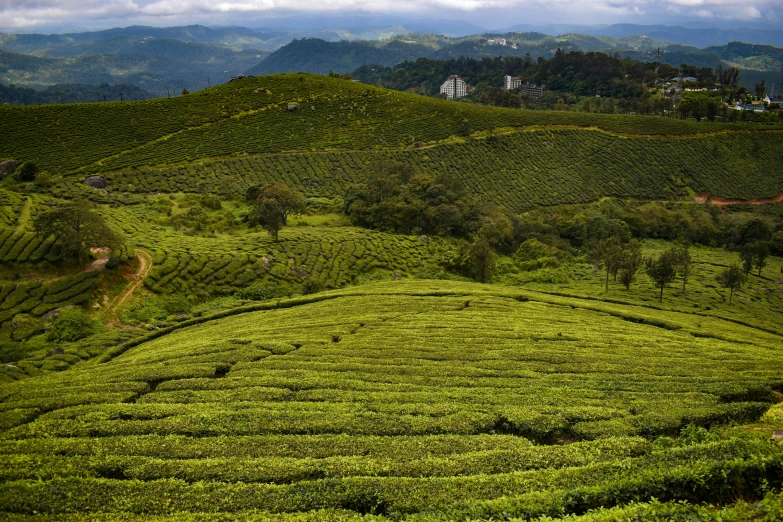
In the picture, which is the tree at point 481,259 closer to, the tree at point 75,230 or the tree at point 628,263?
the tree at point 628,263

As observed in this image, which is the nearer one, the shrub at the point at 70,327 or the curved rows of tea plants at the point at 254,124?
the shrub at the point at 70,327

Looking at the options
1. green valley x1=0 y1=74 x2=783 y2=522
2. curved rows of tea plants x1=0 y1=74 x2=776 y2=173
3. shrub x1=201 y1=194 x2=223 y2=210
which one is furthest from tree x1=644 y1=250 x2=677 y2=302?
curved rows of tea plants x1=0 y1=74 x2=776 y2=173

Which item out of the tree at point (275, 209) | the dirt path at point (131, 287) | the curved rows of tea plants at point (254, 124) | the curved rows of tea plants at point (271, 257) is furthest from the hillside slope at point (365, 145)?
the dirt path at point (131, 287)

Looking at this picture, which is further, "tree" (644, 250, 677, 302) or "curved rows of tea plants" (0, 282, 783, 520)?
"tree" (644, 250, 677, 302)

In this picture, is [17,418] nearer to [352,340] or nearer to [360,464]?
[360,464]

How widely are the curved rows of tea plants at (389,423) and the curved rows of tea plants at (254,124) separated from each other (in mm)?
63849

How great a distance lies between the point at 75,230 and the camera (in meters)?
36.8

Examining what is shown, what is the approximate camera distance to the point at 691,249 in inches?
2972

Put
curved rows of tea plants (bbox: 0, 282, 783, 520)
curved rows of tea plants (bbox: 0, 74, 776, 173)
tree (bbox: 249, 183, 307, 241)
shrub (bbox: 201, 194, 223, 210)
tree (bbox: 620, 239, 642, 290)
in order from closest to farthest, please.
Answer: curved rows of tea plants (bbox: 0, 282, 783, 520) < tree (bbox: 249, 183, 307, 241) < tree (bbox: 620, 239, 642, 290) < shrub (bbox: 201, 194, 223, 210) < curved rows of tea plants (bbox: 0, 74, 776, 173)

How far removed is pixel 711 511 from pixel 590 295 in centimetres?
3752

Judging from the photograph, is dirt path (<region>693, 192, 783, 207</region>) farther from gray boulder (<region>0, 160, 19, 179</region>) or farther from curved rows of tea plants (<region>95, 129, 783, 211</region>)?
gray boulder (<region>0, 160, 19, 179</region>)

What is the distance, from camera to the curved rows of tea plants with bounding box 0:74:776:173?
7912 cm

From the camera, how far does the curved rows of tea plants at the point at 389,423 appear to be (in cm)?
1234

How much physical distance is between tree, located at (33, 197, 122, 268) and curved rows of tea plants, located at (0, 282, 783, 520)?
498 inches
